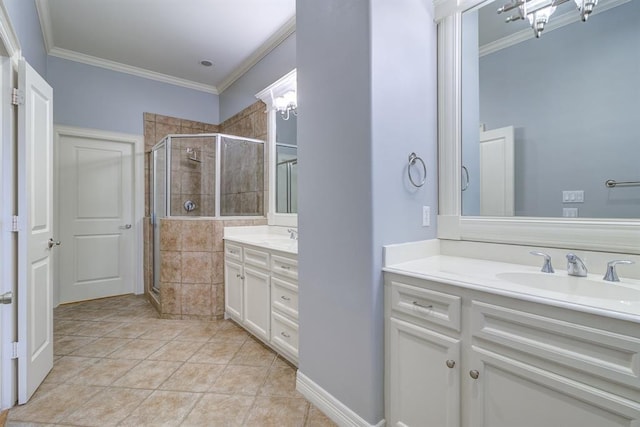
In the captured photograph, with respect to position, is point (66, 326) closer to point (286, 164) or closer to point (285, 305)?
point (285, 305)

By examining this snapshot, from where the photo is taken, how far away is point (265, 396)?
183cm

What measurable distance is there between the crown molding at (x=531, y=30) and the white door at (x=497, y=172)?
1.52ft

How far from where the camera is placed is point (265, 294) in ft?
7.74

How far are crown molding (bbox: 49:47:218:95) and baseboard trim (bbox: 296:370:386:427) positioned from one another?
13.4ft

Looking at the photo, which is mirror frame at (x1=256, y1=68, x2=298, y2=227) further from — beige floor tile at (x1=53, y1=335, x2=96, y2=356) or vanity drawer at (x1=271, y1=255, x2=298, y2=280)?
beige floor tile at (x1=53, y1=335, x2=96, y2=356)

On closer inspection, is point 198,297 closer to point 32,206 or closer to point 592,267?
point 32,206

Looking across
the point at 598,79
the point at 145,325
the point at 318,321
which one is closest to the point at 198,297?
the point at 145,325

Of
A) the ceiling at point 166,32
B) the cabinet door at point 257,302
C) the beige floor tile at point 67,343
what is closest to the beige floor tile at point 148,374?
the cabinet door at point 257,302

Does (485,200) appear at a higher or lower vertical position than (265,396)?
higher

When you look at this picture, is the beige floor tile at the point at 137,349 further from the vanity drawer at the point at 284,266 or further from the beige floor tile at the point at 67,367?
the vanity drawer at the point at 284,266

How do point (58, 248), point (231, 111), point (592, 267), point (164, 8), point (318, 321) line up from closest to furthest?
point (592, 267) → point (318, 321) → point (164, 8) → point (58, 248) → point (231, 111)

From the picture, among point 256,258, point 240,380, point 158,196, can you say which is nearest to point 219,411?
point 240,380

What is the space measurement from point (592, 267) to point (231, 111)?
13.4ft

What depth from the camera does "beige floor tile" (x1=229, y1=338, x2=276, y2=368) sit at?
7.32 ft
